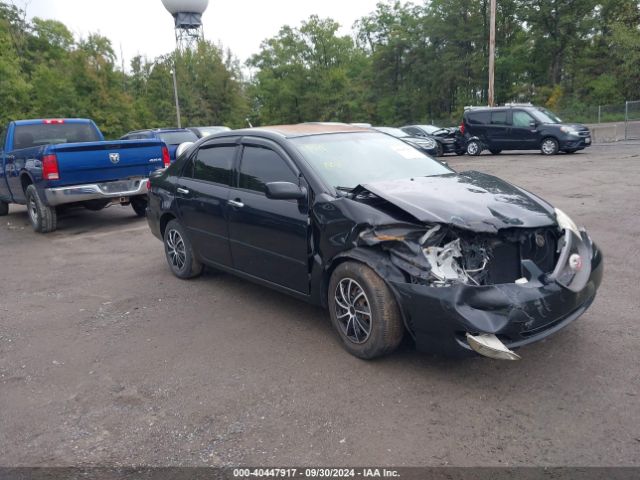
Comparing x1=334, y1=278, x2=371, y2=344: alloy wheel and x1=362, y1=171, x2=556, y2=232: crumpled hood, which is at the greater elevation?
x1=362, y1=171, x2=556, y2=232: crumpled hood

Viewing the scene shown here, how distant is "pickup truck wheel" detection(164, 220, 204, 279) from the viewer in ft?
20.1

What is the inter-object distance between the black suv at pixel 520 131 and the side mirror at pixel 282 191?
17770mm

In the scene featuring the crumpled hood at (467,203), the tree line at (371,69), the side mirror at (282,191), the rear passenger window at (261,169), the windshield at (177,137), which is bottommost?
the crumpled hood at (467,203)

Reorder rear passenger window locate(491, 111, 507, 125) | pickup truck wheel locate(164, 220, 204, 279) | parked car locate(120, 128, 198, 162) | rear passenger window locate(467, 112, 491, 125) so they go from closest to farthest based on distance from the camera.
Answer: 1. pickup truck wheel locate(164, 220, 204, 279)
2. parked car locate(120, 128, 198, 162)
3. rear passenger window locate(491, 111, 507, 125)
4. rear passenger window locate(467, 112, 491, 125)

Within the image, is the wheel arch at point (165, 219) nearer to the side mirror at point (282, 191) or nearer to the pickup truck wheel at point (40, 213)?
the side mirror at point (282, 191)

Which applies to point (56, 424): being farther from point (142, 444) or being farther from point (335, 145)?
point (335, 145)

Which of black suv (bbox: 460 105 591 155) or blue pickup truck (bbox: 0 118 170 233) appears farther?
black suv (bbox: 460 105 591 155)

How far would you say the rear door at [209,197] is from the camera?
5.36 meters

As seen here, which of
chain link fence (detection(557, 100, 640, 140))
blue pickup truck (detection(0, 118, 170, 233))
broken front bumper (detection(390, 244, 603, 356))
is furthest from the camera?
chain link fence (detection(557, 100, 640, 140))

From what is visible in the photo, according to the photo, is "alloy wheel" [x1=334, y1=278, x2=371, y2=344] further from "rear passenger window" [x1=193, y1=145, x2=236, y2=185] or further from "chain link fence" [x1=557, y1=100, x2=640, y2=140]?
"chain link fence" [x1=557, y1=100, x2=640, y2=140]

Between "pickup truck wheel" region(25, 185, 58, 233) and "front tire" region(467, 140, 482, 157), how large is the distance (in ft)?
56.6

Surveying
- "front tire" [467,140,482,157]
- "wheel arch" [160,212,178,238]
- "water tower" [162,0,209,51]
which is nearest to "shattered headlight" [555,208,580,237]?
"wheel arch" [160,212,178,238]

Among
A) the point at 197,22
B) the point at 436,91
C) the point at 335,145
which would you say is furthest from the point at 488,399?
the point at 197,22

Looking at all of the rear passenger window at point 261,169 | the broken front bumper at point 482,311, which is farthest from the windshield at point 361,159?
the broken front bumper at point 482,311
